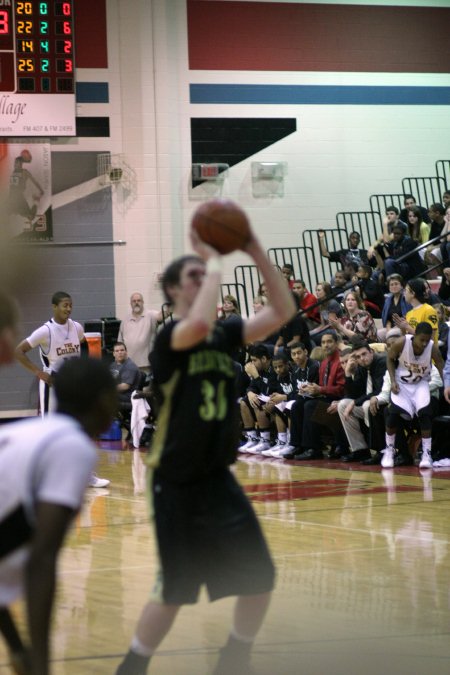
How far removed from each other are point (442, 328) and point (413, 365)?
129 centimetres

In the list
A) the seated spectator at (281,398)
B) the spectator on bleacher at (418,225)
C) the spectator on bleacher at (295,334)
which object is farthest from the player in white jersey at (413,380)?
the spectator on bleacher at (418,225)

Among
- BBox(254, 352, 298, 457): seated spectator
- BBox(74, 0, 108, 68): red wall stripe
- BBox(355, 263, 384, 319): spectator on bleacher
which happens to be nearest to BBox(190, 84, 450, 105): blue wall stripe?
BBox(74, 0, 108, 68): red wall stripe

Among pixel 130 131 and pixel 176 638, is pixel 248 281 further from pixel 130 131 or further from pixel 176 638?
pixel 176 638

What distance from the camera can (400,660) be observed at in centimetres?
406

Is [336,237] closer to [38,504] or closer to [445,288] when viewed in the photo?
[445,288]

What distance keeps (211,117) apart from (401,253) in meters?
4.07

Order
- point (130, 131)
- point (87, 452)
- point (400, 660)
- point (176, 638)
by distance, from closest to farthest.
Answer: point (87, 452)
point (400, 660)
point (176, 638)
point (130, 131)

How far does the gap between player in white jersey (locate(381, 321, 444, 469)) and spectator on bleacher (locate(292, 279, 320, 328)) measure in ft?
12.2

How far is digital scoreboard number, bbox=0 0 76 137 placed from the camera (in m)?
14.5

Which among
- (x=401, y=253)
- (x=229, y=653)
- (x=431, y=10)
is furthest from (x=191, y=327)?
(x=431, y=10)

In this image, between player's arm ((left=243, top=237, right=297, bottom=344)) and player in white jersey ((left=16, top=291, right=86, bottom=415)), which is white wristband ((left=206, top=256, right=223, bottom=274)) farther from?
player in white jersey ((left=16, top=291, right=86, bottom=415))

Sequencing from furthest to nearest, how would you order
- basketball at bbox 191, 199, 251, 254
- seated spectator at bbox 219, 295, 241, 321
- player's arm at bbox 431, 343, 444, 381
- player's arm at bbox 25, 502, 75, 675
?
1. seated spectator at bbox 219, 295, 241, 321
2. player's arm at bbox 431, 343, 444, 381
3. basketball at bbox 191, 199, 251, 254
4. player's arm at bbox 25, 502, 75, 675

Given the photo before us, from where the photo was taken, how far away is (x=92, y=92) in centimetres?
1638

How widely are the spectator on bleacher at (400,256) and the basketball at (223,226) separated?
1043 centimetres
